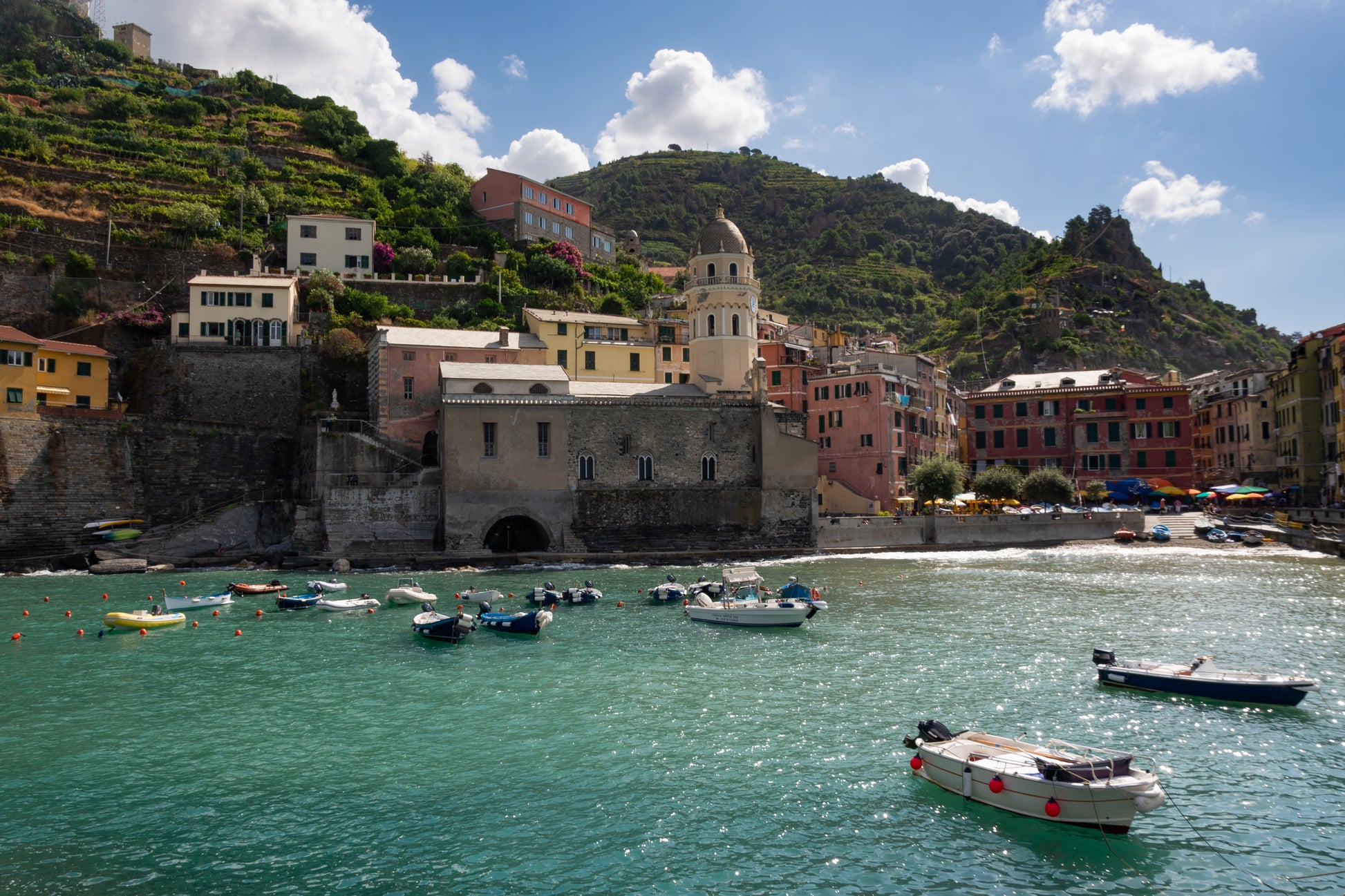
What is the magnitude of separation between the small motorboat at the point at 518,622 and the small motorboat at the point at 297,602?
27.0ft

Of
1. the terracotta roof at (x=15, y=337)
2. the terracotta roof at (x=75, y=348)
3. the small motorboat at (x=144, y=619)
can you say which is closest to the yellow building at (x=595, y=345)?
the terracotta roof at (x=75, y=348)

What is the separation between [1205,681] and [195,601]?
32.6m

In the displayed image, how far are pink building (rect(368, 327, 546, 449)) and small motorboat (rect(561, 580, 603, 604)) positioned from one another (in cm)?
1895

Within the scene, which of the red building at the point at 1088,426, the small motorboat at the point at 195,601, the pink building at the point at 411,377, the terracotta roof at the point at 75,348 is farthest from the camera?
the red building at the point at 1088,426

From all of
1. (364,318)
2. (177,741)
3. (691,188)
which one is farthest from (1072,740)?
(691,188)

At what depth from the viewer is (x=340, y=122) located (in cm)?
8181

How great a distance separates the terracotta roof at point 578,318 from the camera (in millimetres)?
56912

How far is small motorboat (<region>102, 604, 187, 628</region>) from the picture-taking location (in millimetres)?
29000

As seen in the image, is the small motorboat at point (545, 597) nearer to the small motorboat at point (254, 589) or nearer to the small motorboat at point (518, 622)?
the small motorboat at point (518, 622)

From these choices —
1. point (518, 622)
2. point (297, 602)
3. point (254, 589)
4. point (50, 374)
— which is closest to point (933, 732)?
point (518, 622)

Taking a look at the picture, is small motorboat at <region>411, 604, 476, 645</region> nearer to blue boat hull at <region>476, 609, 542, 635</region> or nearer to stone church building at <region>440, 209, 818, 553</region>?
blue boat hull at <region>476, 609, 542, 635</region>

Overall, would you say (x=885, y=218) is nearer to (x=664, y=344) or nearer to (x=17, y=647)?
(x=664, y=344)

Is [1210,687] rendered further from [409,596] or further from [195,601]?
[195,601]

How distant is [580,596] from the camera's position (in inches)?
1347
